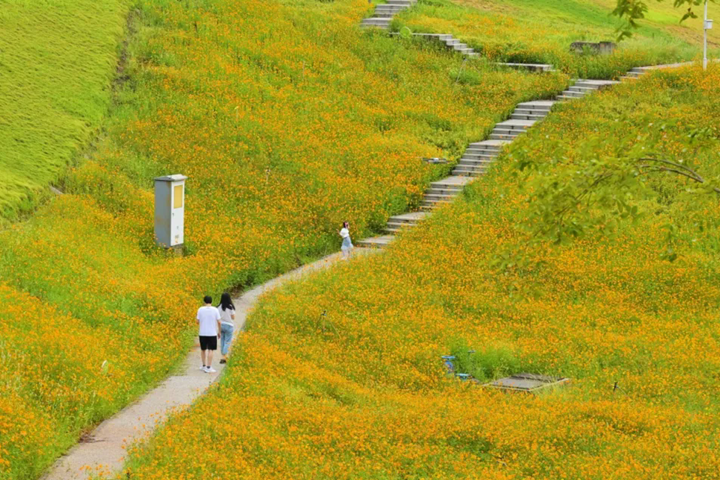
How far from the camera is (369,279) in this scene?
25.4 m

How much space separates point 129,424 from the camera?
16609mm

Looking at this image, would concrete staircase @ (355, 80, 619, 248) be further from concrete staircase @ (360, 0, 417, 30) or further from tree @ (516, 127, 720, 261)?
tree @ (516, 127, 720, 261)

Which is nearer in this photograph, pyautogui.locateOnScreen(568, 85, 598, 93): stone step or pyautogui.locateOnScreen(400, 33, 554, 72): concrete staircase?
pyautogui.locateOnScreen(568, 85, 598, 93): stone step

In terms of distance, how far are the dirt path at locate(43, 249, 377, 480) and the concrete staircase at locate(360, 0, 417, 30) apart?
2966 centimetres

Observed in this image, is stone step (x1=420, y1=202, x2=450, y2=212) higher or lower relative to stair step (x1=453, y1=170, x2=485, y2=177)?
lower

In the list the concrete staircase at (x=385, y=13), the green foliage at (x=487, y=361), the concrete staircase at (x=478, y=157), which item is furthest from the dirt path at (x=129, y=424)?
the concrete staircase at (x=385, y=13)

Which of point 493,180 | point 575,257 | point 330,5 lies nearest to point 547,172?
point 575,257

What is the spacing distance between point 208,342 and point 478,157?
58.8 feet

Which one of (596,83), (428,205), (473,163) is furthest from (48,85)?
(596,83)

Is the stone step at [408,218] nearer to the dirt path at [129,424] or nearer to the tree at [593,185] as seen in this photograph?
the dirt path at [129,424]

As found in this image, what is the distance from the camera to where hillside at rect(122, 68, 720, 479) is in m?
15.1

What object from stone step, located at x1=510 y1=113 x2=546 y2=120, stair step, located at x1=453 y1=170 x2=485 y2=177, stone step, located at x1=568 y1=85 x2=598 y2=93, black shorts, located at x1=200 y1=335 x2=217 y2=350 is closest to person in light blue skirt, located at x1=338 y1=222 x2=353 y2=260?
stair step, located at x1=453 y1=170 x2=485 y2=177

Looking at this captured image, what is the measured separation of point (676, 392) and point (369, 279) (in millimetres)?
8717

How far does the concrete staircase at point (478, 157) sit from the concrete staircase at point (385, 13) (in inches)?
441
